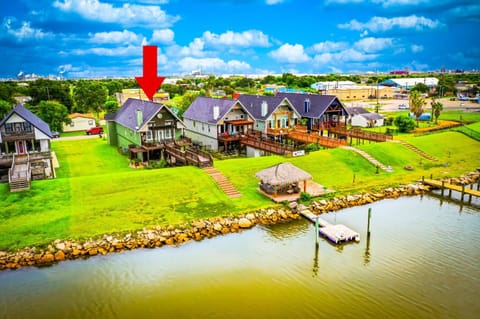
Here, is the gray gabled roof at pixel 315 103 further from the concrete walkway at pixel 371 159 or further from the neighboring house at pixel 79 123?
the neighboring house at pixel 79 123

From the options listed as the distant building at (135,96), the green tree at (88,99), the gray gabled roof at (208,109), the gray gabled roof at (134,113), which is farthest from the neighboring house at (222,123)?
the distant building at (135,96)

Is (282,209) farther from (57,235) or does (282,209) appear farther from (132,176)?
(57,235)

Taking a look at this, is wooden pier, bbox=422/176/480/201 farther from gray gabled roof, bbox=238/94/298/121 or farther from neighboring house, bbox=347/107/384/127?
neighboring house, bbox=347/107/384/127

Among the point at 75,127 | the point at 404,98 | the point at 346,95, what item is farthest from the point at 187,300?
the point at 404,98

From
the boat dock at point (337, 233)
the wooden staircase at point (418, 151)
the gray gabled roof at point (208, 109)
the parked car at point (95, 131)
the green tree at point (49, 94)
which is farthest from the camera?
the green tree at point (49, 94)

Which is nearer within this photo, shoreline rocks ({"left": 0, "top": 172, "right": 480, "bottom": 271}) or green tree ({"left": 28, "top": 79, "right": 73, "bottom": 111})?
shoreline rocks ({"left": 0, "top": 172, "right": 480, "bottom": 271})

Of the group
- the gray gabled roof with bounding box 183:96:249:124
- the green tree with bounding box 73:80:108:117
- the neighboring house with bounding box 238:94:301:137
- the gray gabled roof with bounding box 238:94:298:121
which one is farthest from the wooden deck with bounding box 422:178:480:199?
the green tree with bounding box 73:80:108:117
